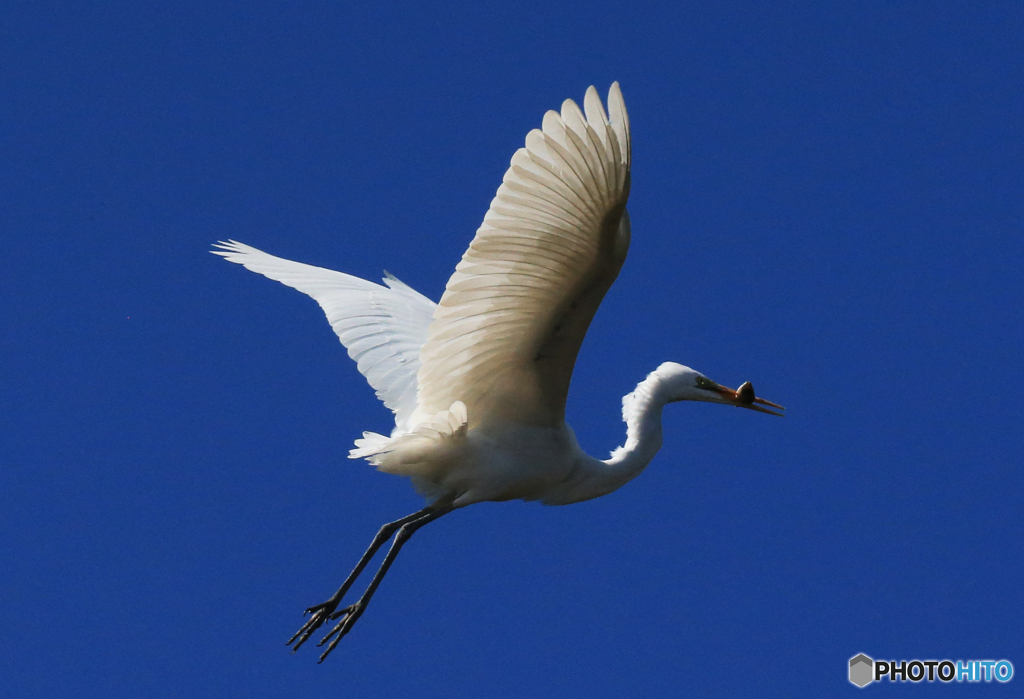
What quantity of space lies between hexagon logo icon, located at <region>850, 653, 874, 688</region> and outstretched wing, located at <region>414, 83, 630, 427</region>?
3259mm

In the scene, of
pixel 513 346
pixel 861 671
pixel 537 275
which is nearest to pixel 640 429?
pixel 513 346

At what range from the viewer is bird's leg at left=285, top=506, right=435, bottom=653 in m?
7.08

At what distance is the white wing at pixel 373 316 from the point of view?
25.9 ft

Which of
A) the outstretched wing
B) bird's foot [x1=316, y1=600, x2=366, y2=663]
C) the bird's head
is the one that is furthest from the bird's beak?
bird's foot [x1=316, y1=600, x2=366, y2=663]

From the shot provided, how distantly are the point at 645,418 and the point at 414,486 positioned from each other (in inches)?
68.2

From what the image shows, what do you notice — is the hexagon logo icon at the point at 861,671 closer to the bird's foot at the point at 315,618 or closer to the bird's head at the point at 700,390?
the bird's head at the point at 700,390

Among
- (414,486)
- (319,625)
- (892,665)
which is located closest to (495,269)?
(414,486)

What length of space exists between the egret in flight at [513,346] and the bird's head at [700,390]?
1 centimetres

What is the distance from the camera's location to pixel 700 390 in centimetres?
797

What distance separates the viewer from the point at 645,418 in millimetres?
7707

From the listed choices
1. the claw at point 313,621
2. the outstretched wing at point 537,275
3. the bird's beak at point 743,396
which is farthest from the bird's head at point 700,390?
the claw at point 313,621

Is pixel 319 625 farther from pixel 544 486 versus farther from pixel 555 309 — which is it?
pixel 555 309

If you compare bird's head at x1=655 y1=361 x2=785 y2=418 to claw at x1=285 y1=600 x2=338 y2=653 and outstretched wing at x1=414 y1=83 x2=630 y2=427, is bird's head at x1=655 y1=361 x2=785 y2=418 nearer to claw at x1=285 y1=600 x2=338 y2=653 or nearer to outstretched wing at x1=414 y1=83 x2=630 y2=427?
outstretched wing at x1=414 y1=83 x2=630 y2=427

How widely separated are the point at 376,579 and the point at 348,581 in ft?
0.75
